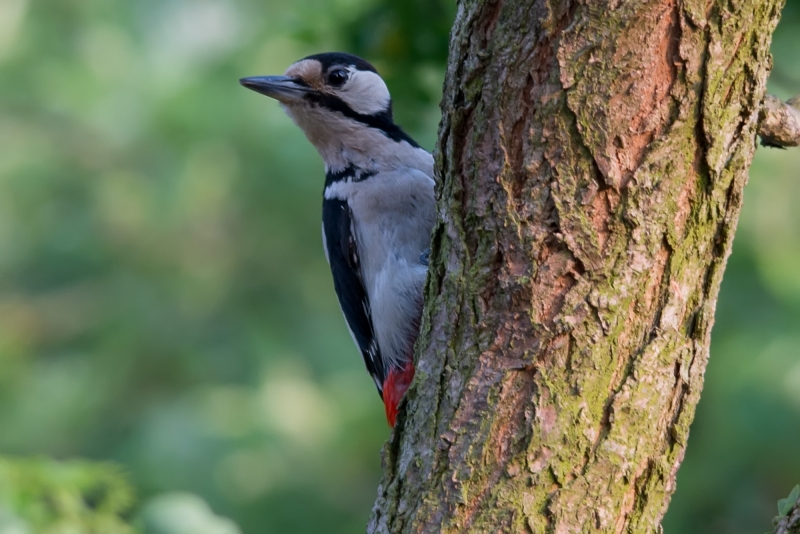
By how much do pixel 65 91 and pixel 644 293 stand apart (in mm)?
6539

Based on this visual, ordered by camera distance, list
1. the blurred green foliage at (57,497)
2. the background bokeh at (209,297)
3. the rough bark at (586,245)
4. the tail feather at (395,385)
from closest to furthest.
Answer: the rough bark at (586,245) < the blurred green foliage at (57,497) < the tail feather at (395,385) < the background bokeh at (209,297)

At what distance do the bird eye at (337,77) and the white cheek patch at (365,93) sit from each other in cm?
3

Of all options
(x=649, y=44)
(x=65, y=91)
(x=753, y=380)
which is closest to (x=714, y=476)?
(x=753, y=380)

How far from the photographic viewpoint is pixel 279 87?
3881 millimetres

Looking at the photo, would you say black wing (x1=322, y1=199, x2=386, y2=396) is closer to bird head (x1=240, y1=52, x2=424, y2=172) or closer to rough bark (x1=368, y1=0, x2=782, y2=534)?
bird head (x1=240, y1=52, x2=424, y2=172)

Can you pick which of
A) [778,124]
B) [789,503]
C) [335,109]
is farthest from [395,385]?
[778,124]

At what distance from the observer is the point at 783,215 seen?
611 cm

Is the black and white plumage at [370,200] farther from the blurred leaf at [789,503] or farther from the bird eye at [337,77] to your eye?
the blurred leaf at [789,503]

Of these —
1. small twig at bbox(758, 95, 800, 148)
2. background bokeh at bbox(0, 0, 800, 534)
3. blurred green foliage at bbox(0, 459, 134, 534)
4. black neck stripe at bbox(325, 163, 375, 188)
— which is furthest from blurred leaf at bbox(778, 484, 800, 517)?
background bokeh at bbox(0, 0, 800, 534)

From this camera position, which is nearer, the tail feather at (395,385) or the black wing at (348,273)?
the tail feather at (395,385)

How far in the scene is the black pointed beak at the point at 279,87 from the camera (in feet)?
12.6

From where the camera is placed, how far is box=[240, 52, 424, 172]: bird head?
3.90m

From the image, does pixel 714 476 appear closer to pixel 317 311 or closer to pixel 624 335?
pixel 317 311

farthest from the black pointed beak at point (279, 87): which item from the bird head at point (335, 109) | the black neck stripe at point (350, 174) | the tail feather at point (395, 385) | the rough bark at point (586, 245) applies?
the rough bark at point (586, 245)
